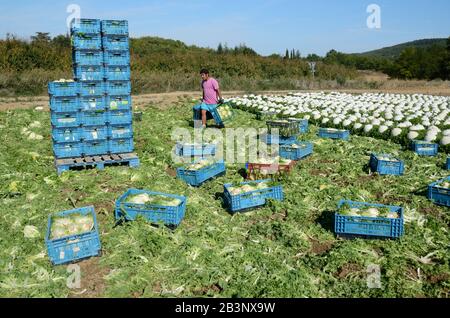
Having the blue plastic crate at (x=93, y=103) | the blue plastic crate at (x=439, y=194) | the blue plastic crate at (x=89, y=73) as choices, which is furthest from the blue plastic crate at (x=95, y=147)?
the blue plastic crate at (x=439, y=194)

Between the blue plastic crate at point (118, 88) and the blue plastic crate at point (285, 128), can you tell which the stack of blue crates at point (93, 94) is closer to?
the blue plastic crate at point (118, 88)

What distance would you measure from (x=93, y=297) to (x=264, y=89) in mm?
34151

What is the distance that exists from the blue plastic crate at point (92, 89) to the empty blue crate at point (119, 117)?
61 cm

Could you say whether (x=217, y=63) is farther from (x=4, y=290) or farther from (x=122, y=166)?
(x=4, y=290)

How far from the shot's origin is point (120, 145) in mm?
11281

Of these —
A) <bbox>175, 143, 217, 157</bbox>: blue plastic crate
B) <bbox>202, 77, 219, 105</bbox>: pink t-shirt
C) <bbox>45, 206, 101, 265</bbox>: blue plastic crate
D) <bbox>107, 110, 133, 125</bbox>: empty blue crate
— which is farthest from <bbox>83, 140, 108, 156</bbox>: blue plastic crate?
<bbox>202, 77, 219, 105</bbox>: pink t-shirt

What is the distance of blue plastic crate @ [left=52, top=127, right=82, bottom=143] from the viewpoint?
34.4ft

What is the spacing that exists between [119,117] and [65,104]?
1428mm

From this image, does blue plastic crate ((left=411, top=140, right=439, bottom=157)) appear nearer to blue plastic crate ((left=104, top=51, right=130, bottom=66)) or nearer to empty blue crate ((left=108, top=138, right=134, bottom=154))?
empty blue crate ((left=108, top=138, right=134, bottom=154))

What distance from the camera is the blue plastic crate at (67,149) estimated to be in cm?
1058

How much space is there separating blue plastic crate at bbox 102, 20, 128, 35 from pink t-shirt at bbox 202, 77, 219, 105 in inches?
207

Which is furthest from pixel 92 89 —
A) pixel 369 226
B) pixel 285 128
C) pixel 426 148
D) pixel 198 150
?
pixel 426 148

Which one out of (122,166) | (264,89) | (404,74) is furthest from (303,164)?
(404,74)

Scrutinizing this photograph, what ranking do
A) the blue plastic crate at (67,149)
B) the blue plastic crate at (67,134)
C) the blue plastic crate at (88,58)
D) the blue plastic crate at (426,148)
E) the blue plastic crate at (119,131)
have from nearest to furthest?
the blue plastic crate at (88,58)
the blue plastic crate at (67,134)
the blue plastic crate at (67,149)
the blue plastic crate at (119,131)
the blue plastic crate at (426,148)
